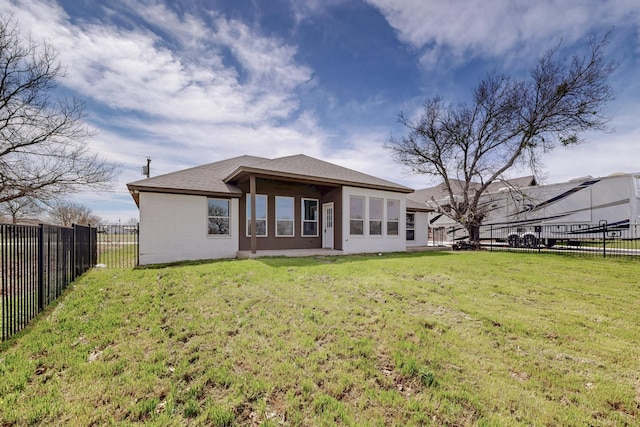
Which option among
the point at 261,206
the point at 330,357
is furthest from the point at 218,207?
the point at 330,357

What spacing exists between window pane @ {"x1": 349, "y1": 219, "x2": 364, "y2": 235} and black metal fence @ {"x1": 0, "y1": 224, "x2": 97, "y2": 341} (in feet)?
31.4

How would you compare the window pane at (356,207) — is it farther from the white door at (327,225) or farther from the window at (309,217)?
the window at (309,217)

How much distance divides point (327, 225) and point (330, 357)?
10235 millimetres

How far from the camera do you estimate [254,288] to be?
237 inches

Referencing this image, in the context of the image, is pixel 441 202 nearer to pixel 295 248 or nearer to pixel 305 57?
pixel 295 248

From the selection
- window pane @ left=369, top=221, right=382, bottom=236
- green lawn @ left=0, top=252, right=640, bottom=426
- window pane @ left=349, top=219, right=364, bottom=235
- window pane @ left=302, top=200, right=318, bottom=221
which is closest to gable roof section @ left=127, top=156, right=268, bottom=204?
window pane @ left=302, top=200, right=318, bottom=221

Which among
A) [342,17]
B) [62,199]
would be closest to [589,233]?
[342,17]

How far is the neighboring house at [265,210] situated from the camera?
10.3m

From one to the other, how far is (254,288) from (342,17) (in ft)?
28.3

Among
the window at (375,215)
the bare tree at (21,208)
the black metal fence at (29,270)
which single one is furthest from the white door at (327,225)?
the bare tree at (21,208)

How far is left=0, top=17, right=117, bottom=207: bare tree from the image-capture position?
37.9 ft

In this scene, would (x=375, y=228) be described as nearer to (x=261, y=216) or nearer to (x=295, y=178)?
(x=295, y=178)

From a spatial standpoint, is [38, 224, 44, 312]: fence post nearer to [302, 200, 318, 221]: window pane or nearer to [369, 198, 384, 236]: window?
[302, 200, 318, 221]: window pane

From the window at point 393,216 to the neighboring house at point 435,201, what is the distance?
342 centimetres
